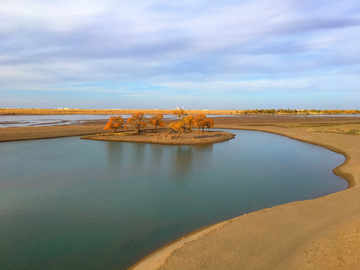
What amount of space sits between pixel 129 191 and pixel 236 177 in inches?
407

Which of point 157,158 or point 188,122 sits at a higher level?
point 188,122

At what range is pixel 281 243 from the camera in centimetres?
934

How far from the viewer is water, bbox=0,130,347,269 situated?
10766 mm

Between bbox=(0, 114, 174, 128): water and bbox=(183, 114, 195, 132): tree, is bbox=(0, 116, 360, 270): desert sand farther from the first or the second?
bbox=(0, 114, 174, 128): water

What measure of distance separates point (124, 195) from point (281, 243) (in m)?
11.7

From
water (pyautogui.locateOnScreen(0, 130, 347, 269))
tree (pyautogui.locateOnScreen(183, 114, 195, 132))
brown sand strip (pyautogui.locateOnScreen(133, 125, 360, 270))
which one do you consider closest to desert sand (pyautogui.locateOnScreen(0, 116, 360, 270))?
brown sand strip (pyautogui.locateOnScreen(133, 125, 360, 270))

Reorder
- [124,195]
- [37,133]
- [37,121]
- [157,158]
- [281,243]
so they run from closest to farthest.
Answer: [281,243], [124,195], [157,158], [37,133], [37,121]

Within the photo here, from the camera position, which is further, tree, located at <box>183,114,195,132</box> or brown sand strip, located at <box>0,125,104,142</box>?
tree, located at <box>183,114,195,132</box>

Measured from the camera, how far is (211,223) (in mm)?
12945

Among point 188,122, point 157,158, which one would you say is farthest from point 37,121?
point 157,158

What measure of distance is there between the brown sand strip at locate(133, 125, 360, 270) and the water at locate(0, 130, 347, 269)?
2.27 m

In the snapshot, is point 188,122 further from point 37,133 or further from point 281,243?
point 281,243

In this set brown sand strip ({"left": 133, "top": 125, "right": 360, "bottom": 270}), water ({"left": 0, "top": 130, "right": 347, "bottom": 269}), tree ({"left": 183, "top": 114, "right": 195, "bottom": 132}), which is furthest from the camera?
tree ({"left": 183, "top": 114, "right": 195, "bottom": 132})

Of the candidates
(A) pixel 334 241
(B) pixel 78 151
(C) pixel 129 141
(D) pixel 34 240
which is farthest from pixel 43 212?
(C) pixel 129 141
